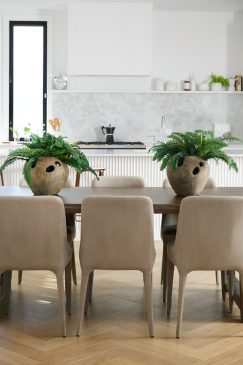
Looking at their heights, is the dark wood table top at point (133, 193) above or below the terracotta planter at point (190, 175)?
below

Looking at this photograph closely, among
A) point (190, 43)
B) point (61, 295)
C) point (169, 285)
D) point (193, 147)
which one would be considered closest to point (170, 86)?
point (190, 43)

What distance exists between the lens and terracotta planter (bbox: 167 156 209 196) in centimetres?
446

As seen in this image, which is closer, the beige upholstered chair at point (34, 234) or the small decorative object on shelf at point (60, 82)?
the beige upholstered chair at point (34, 234)

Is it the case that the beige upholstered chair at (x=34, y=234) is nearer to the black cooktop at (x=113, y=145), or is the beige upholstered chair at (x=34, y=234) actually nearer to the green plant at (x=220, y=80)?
the black cooktop at (x=113, y=145)

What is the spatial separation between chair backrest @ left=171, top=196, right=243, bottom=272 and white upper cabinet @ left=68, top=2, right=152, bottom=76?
4.96 m

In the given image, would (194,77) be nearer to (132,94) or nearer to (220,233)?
(132,94)

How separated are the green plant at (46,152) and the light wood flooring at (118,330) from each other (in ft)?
2.91

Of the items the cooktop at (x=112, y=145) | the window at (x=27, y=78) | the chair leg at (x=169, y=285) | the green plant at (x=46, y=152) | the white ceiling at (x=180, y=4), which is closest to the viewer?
the chair leg at (x=169, y=285)

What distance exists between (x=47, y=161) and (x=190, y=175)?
0.93m

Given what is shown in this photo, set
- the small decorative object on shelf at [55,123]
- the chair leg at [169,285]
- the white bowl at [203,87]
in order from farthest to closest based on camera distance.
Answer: the white bowl at [203,87], the small decorative object on shelf at [55,123], the chair leg at [169,285]

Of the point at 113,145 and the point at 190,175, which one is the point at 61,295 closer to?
the point at 190,175

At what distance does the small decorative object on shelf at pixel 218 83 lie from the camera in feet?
29.4

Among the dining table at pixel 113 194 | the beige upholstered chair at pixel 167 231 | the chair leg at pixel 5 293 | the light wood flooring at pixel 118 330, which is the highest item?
the dining table at pixel 113 194

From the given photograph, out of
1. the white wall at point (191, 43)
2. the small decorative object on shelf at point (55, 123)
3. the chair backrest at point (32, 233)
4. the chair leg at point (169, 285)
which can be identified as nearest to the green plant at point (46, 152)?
the chair backrest at point (32, 233)
